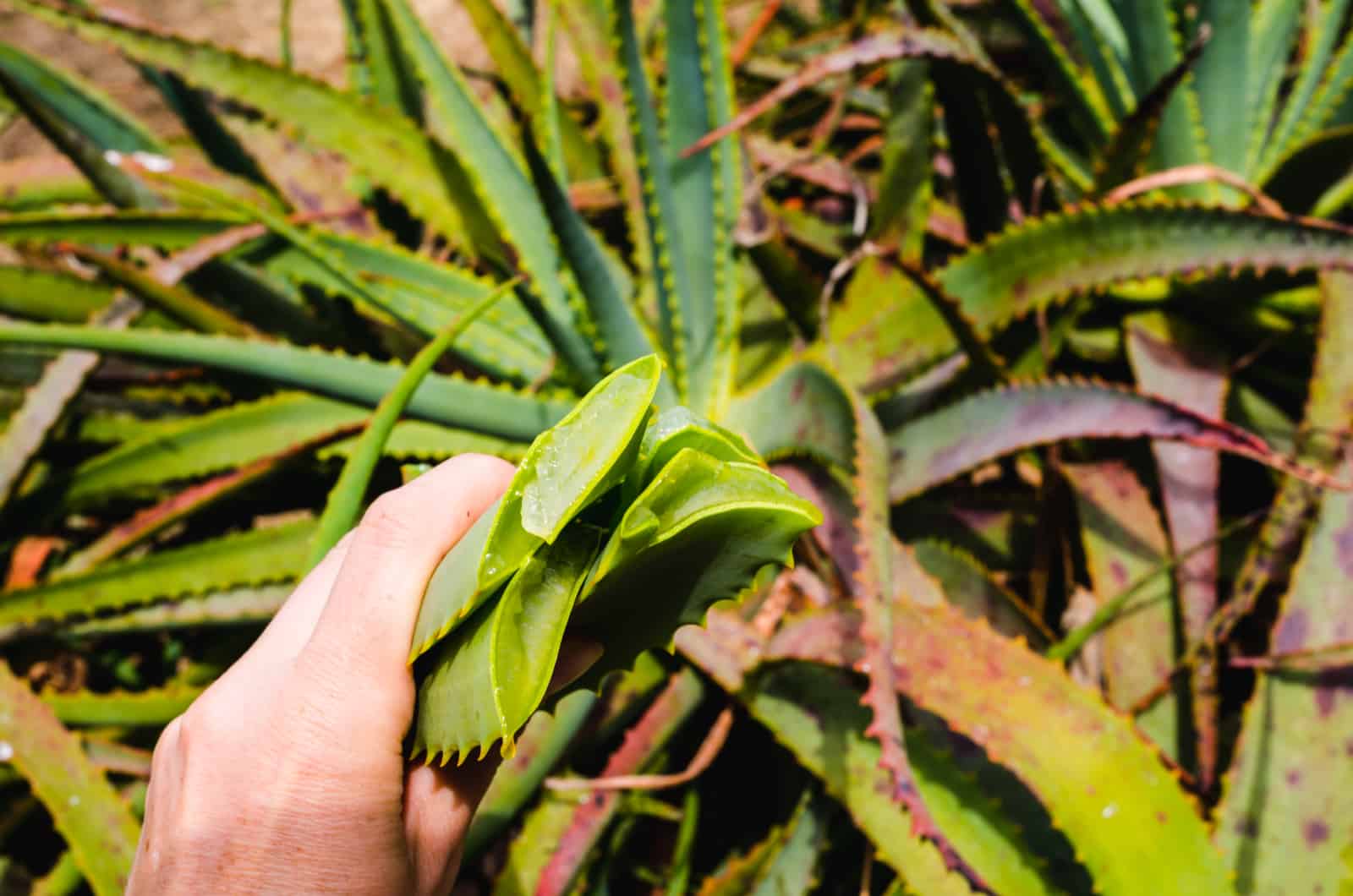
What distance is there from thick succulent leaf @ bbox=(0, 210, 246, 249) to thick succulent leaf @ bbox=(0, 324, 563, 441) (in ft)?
0.53

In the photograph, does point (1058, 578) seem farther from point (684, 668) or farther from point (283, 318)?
point (283, 318)

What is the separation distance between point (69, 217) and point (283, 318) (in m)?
0.26

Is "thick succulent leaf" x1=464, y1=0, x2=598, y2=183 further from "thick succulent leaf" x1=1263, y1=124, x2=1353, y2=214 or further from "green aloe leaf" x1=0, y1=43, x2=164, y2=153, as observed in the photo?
"thick succulent leaf" x1=1263, y1=124, x2=1353, y2=214

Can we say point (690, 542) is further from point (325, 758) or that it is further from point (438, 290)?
point (438, 290)

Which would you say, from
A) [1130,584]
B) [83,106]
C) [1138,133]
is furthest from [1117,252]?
[83,106]

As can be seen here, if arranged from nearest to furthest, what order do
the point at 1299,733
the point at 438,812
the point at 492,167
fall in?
the point at 438,812 < the point at 1299,733 < the point at 492,167

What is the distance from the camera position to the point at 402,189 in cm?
110

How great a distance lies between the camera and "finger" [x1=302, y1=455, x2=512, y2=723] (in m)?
0.40

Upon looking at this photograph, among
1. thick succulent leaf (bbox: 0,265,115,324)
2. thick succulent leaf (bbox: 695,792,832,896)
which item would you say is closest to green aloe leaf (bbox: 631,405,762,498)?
thick succulent leaf (bbox: 695,792,832,896)

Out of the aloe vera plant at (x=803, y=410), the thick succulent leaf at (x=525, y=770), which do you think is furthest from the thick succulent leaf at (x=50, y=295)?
the thick succulent leaf at (x=525, y=770)

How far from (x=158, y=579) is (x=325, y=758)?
646mm

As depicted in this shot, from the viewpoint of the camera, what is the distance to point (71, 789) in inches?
31.0

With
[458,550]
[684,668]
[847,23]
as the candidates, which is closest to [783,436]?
[684,668]

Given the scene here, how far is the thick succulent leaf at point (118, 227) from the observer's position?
0.90 metres
